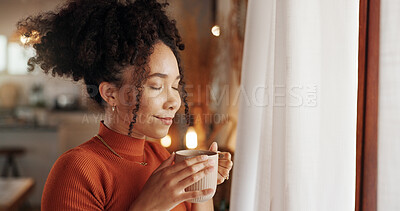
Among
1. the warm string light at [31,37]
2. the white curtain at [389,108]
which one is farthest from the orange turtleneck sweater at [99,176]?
the white curtain at [389,108]

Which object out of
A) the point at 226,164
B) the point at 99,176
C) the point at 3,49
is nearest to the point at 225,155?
the point at 226,164

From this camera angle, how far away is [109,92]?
0.72 metres

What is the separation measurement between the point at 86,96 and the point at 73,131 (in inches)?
106

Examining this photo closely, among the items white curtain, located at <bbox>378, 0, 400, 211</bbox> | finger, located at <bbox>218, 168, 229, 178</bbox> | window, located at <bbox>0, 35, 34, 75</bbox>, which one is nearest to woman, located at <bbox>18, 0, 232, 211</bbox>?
finger, located at <bbox>218, 168, 229, 178</bbox>

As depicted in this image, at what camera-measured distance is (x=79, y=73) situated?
0.75m

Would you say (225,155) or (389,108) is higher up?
(389,108)

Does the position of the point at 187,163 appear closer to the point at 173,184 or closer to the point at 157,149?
the point at 173,184

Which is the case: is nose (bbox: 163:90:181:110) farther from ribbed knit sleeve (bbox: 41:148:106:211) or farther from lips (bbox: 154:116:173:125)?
ribbed knit sleeve (bbox: 41:148:106:211)

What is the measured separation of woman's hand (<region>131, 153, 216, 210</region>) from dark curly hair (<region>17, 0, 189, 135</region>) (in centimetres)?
16

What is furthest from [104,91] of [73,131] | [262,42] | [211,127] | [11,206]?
[73,131]

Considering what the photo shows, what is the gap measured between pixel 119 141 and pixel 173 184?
20 cm

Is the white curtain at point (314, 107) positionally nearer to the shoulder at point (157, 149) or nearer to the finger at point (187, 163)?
the finger at point (187, 163)

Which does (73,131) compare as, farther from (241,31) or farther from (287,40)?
(287,40)

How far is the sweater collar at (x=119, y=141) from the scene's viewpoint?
74 centimetres
